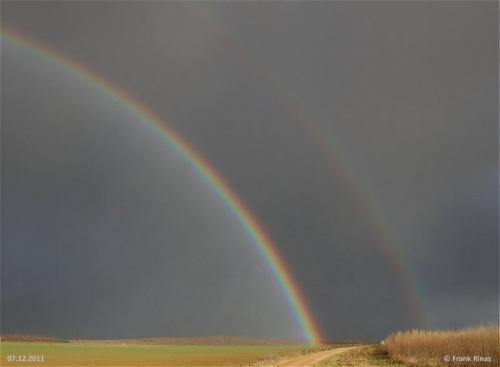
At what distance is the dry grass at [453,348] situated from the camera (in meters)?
40.0

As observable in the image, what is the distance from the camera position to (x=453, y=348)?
145 ft

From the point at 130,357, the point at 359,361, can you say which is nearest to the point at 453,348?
the point at 359,361

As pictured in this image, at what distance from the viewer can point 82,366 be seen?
155ft

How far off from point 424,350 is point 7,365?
139 feet

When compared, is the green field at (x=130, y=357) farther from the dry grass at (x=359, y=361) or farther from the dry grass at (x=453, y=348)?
the dry grass at (x=453, y=348)

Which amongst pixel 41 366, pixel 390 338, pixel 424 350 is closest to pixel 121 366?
pixel 41 366

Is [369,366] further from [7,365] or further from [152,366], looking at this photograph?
[7,365]

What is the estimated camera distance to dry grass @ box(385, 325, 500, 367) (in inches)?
1574

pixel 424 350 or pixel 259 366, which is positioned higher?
pixel 424 350

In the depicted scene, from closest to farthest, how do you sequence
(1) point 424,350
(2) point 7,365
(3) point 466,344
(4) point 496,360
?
(4) point 496,360 → (3) point 466,344 → (2) point 7,365 → (1) point 424,350

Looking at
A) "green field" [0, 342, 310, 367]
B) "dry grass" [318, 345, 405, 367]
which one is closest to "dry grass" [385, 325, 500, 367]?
"dry grass" [318, 345, 405, 367]

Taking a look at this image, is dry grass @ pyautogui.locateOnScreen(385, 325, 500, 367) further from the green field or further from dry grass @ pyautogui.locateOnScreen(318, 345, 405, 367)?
the green field

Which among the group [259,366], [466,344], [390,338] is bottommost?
[259,366]

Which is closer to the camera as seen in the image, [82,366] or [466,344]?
[466,344]
